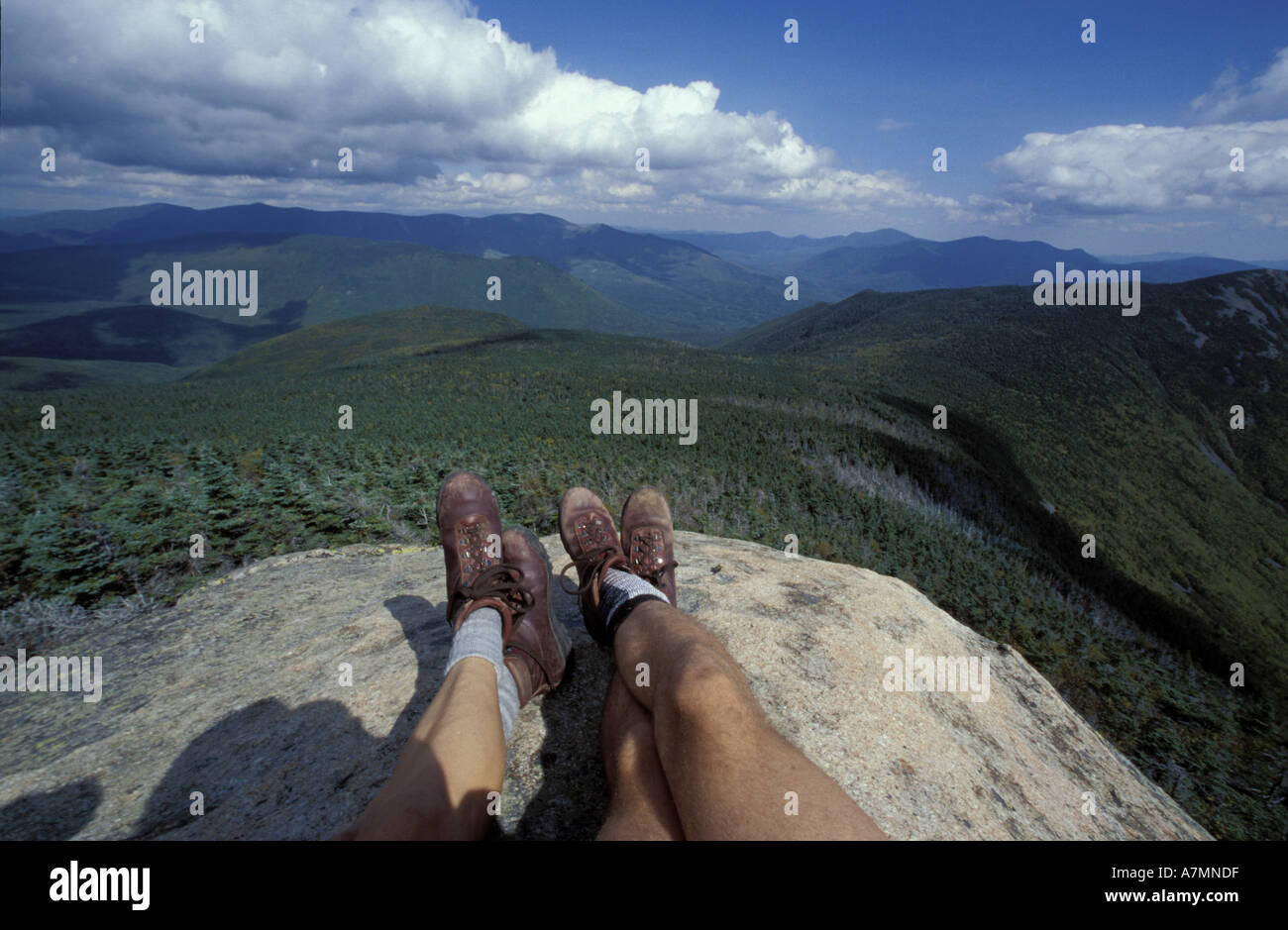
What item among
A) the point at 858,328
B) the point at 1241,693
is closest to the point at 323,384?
the point at 1241,693

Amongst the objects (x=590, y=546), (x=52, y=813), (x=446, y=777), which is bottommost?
(x=52, y=813)

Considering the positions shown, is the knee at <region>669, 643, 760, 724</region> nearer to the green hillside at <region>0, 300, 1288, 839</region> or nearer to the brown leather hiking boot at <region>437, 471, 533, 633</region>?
the brown leather hiking boot at <region>437, 471, 533, 633</region>

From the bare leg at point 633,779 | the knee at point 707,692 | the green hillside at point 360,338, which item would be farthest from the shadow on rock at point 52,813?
the green hillside at point 360,338

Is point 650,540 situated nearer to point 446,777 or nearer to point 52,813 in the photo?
point 446,777

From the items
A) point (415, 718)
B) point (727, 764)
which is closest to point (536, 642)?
point (415, 718)
